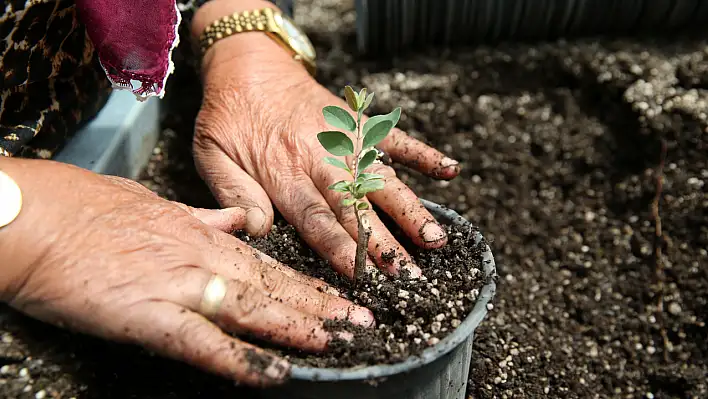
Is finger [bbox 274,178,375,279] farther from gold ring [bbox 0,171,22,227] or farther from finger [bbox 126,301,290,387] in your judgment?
gold ring [bbox 0,171,22,227]

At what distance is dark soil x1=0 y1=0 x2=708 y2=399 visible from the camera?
4.03 ft

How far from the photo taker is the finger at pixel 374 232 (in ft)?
4.24

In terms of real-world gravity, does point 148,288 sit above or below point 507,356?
above

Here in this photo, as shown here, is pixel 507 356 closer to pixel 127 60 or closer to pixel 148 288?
pixel 148 288

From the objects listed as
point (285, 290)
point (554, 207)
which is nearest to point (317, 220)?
point (285, 290)

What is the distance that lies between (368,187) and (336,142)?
0.36ft

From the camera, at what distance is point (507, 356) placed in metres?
1.58

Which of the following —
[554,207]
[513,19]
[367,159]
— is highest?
[367,159]

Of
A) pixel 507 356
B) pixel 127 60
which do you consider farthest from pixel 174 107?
Answer: pixel 507 356

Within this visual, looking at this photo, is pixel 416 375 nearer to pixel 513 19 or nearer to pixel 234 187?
pixel 234 187

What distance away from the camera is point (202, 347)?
1.01 meters

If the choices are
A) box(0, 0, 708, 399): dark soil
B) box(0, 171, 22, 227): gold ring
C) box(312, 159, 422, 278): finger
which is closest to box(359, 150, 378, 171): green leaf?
box(312, 159, 422, 278): finger

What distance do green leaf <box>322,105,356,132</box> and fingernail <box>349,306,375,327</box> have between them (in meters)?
0.35

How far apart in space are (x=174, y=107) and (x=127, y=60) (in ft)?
2.47
